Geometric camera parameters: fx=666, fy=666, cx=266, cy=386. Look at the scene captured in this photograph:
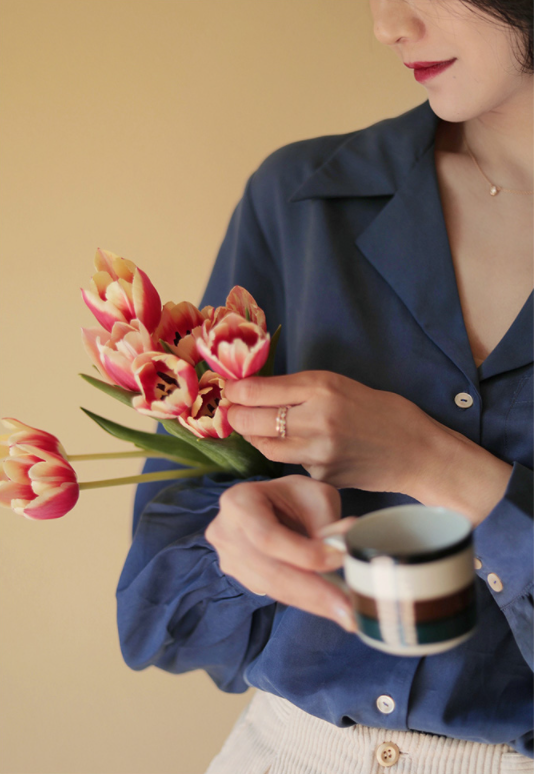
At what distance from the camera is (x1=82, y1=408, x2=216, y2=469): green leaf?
0.65 metres

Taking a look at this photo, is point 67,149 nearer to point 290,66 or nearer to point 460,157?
point 290,66

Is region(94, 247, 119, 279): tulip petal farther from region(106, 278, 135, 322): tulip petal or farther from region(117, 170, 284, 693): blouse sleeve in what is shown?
region(117, 170, 284, 693): blouse sleeve

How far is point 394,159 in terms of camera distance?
888mm

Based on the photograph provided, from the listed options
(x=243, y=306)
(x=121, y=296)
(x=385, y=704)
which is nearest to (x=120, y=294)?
(x=121, y=296)

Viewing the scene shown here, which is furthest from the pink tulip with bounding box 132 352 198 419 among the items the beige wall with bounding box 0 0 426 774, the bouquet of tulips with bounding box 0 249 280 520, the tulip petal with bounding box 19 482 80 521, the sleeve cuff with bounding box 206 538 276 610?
the beige wall with bounding box 0 0 426 774

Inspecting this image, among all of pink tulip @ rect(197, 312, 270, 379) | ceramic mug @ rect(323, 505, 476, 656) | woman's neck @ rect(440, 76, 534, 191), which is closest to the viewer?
ceramic mug @ rect(323, 505, 476, 656)

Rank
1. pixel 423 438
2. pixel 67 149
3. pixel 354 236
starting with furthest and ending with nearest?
pixel 67 149
pixel 354 236
pixel 423 438

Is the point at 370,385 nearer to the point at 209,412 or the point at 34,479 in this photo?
the point at 209,412

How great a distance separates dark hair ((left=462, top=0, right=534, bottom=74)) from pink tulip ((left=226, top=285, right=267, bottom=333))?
0.38 metres

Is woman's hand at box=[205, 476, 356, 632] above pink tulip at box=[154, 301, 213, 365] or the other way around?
the other way around

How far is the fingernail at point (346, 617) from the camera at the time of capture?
400 millimetres

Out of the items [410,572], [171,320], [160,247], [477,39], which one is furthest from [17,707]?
[477,39]

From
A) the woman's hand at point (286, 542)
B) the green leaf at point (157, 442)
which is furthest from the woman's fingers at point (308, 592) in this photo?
the green leaf at point (157, 442)

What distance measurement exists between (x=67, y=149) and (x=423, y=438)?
2.85ft
